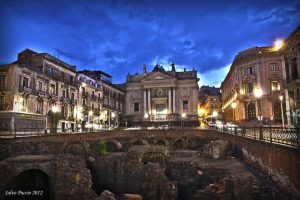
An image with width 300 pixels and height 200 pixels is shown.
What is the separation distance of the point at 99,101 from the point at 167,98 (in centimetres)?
1772

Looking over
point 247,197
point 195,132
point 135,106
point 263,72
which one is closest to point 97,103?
point 135,106

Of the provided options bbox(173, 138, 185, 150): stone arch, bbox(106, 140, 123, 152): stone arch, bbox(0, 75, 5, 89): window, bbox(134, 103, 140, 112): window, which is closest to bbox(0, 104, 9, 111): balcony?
bbox(0, 75, 5, 89): window

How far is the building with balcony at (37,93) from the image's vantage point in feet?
106

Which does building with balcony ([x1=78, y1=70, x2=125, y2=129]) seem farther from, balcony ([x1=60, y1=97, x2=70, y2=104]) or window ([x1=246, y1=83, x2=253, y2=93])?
window ([x1=246, y1=83, x2=253, y2=93])

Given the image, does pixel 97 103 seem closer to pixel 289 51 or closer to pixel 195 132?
pixel 195 132

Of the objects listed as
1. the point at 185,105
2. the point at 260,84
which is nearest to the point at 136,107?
the point at 185,105

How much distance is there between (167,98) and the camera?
202 feet

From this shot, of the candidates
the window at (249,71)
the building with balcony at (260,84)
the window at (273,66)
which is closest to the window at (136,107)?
the building with balcony at (260,84)

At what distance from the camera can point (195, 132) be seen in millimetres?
34344

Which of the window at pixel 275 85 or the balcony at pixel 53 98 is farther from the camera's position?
the window at pixel 275 85

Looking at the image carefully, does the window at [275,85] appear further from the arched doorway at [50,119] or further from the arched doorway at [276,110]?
the arched doorway at [50,119]

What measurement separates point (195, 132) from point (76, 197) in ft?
70.0

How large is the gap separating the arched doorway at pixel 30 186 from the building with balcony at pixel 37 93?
10.4 meters

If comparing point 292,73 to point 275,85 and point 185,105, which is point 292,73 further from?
point 185,105
